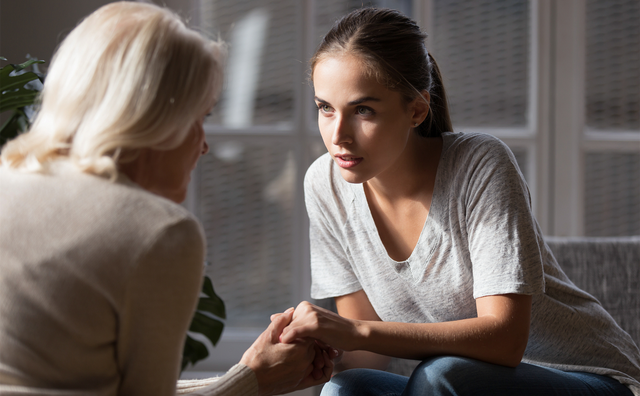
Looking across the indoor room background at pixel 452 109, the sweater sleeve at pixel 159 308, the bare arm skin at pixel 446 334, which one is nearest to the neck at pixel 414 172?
the bare arm skin at pixel 446 334

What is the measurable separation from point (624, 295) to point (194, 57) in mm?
1454

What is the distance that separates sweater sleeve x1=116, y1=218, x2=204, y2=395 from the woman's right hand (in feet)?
1.23

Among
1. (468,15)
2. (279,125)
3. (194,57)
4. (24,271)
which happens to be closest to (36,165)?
(24,271)

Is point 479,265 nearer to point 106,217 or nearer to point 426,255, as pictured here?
point 426,255

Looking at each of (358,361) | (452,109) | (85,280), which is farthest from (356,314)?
(452,109)

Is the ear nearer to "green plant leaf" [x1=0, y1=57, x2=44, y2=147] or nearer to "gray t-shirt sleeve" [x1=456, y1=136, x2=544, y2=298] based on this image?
"gray t-shirt sleeve" [x1=456, y1=136, x2=544, y2=298]

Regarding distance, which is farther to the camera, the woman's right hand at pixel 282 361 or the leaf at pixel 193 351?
the leaf at pixel 193 351

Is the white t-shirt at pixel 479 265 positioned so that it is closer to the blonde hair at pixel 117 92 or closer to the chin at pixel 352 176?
the chin at pixel 352 176

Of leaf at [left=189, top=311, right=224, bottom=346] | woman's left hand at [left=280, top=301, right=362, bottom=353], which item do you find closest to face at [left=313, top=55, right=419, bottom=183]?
woman's left hand at [left=280, top=301, right=362, bottom=353]

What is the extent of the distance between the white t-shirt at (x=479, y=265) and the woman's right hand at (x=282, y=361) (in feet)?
0.84

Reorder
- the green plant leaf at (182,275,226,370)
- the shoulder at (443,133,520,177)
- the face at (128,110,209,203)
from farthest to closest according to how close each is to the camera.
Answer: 1. the green plant leaf at (182,275,226,370)
2. the shoulder at (443,133,520,177)
3. the face at (128,110,209,203)

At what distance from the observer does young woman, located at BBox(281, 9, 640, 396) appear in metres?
1.10

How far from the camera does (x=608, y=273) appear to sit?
1636 millimetres

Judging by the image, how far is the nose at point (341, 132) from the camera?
46.9 inches
